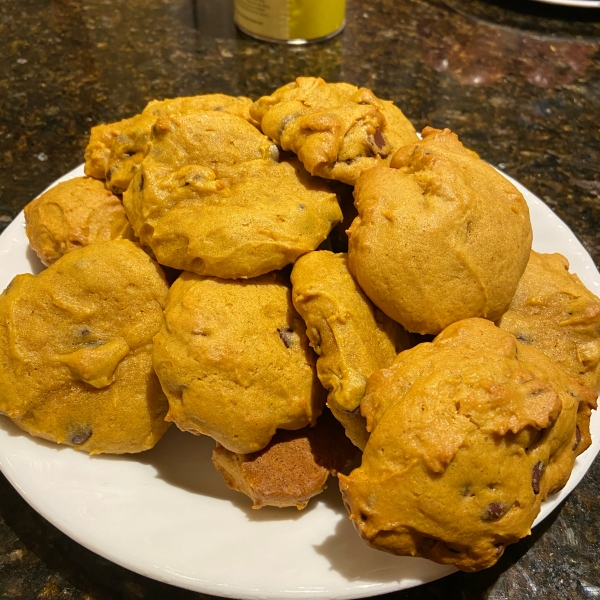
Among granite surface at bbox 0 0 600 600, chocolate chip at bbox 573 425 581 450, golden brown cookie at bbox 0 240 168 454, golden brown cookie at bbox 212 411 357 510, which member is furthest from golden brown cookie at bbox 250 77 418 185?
granite surface at bbox 0 0 600 600

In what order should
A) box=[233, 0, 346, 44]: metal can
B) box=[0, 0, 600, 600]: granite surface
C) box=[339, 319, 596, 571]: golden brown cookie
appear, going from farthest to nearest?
Result: box=[233, 0, 346, 44]: metal can < box=[0, 0, 600, 600]: granite surface < box=[339, 319, 596, 571]: golden brown cookie

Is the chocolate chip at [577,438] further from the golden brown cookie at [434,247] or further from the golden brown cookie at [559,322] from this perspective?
the golden brown cookie at [434,247]

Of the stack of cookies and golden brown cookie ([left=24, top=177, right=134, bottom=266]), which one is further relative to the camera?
golden brown cookie ([left=24, top=177, right=134, bottom=266])

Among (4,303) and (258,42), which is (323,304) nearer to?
(4,303)

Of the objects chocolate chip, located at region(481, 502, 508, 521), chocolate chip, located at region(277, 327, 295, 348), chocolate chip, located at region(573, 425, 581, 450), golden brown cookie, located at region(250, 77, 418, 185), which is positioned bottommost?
chocolate chip, located at region(573, 425, 581, 450)

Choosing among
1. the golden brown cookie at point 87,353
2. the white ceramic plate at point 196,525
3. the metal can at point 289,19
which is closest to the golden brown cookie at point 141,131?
the golden brown cookie at point 87,353

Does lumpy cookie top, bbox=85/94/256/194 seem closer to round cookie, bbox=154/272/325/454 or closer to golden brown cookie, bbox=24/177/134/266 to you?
golden brown cookie, bbox=24/177/134/266
